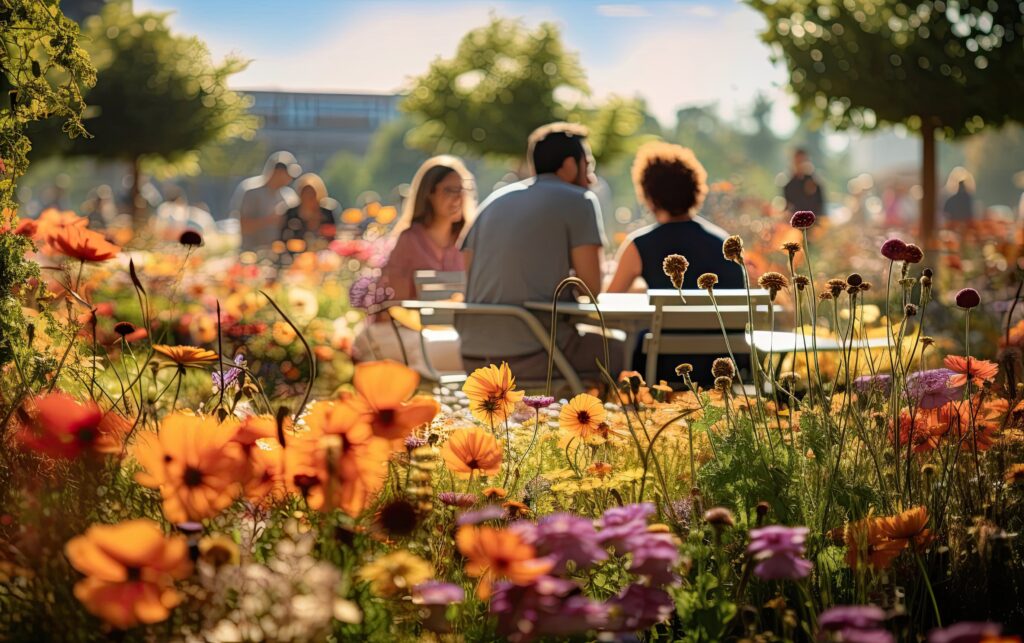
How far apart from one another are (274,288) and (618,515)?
288 inches

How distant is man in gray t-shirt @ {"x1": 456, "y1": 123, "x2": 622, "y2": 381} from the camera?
536 centimetres

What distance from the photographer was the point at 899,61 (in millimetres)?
11656

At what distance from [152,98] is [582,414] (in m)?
17.7

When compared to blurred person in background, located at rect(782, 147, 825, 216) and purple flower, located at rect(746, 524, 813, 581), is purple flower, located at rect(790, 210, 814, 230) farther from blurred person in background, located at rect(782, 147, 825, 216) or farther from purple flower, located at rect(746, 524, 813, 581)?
blurred person in background, located at rect(782, 147, 825, 216)

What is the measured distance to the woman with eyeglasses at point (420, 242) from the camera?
6395mm

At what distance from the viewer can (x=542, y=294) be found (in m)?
5.40

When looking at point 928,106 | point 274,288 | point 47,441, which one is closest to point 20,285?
point 47,441

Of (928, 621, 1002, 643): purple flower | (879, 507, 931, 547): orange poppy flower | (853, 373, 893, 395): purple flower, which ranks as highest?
(853, 373, 893, 395): purple flower

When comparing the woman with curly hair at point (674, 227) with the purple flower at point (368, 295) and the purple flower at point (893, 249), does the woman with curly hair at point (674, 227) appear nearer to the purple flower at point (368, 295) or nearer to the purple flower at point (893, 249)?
the purple flower at point (368, 295)

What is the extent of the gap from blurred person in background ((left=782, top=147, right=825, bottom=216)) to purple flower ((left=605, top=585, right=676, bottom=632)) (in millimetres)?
12960

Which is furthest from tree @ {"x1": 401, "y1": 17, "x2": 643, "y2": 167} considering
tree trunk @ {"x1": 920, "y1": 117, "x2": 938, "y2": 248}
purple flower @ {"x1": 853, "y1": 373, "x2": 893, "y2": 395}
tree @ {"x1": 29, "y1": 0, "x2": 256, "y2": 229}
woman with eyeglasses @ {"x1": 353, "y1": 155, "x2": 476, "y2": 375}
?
purple flower @ {"x1": 853, "y1": 373, "x2": 893, "y2": 395}

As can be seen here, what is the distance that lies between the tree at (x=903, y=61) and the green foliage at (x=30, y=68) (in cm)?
985

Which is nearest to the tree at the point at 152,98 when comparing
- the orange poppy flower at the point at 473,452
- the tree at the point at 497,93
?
the tree at the point at 497,93

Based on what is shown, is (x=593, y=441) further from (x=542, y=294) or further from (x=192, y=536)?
(x=542, y=294)
